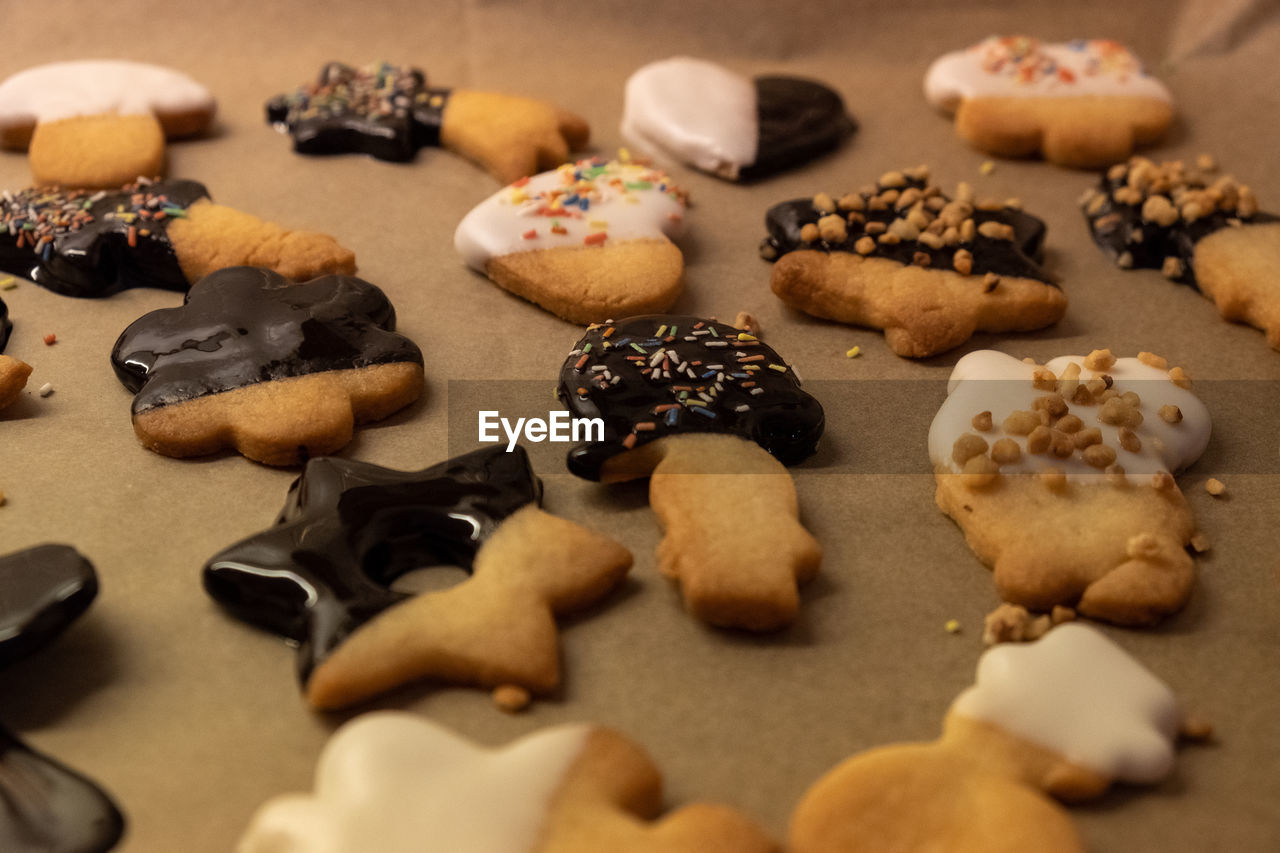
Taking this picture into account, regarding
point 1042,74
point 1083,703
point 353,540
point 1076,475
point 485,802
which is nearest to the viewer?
point 485,802

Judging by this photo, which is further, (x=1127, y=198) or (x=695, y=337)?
(x=1127, y=198)

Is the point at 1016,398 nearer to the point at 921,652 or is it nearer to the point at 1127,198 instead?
the point at 921,652

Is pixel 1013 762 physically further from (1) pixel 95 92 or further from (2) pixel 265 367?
(1) pixel 95 92

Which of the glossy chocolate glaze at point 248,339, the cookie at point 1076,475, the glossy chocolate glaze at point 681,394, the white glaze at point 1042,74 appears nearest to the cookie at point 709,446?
the glossy chocolate glaze at point 681,394

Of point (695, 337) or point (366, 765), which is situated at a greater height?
point (695, 337)

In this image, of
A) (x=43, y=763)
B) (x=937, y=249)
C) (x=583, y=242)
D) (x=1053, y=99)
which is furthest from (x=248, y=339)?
(x=1053, y=99)

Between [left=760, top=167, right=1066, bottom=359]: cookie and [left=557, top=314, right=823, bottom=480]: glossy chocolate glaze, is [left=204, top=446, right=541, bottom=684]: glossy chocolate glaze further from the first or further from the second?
[left=760, top=167, right=1066, bottom=359]: cookie

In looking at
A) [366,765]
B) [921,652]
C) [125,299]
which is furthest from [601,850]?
[125,299]
